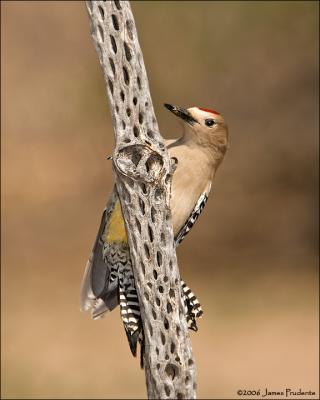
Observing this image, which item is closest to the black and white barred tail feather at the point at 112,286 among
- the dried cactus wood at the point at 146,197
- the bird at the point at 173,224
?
the bird at the point at 173,224

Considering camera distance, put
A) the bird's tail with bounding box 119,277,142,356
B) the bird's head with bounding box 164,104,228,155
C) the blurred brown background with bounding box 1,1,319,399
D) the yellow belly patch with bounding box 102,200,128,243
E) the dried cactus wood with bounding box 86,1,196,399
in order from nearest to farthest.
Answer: the dried cactus wood with bounding box 86,1,196,399 → the bird's tail with bounding box 119,277,142,356 → the yellow belly patch with bounding box 102,200,128,243 → the bird's head with bounding box 164,104,228,155 → the blurred brown background with bounding box 1,1,319,399

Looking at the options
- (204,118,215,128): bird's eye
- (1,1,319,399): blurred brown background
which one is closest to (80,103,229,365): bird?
(204,118,215,128): bird's eye

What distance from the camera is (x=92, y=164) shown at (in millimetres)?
8422

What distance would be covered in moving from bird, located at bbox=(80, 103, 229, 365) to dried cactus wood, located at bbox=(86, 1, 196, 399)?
160 millimetres

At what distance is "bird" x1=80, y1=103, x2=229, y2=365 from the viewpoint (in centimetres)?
350

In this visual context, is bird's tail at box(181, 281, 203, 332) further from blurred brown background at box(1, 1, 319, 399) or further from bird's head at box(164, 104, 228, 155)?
blurred brown background at box(1, 1, 319, 399)

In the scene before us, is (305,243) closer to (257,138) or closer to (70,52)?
(257,138)

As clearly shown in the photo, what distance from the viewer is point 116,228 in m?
3.56

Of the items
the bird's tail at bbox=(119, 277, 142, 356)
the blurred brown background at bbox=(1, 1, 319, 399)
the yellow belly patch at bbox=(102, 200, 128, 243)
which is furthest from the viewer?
the blurred brown background at bbox=(1, 1, 319, 399)

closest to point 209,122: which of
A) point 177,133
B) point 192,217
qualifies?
point 192,217

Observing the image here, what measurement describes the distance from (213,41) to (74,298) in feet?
8.60

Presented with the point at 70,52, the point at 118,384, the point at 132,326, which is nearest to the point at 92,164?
the point at 70,52

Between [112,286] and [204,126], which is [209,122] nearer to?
[204,126]

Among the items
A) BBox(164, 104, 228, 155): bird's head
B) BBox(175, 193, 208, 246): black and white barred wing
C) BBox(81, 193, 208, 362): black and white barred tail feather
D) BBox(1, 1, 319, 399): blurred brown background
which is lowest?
BBox(81, 193, 208, 362): black and white barred tail feather
